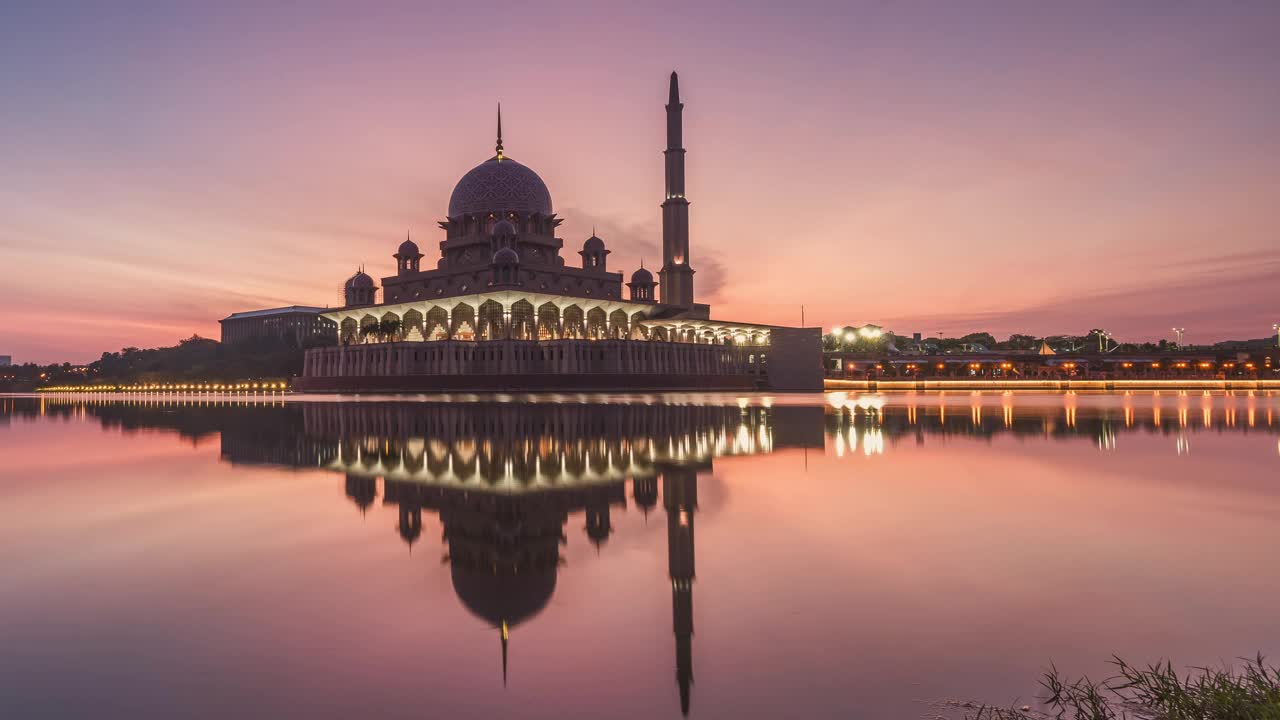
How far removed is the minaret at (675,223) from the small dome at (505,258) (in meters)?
24.5

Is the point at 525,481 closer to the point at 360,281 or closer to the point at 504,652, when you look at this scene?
the point at 504,652

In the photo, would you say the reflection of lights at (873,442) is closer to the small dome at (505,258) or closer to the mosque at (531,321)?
the mosque at (531,321)

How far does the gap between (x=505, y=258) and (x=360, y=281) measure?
98.2ft

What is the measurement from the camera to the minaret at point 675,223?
9956 centimetres

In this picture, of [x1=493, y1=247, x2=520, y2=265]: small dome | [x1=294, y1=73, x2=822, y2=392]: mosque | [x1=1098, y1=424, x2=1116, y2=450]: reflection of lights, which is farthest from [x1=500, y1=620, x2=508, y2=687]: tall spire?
[x1=493, y1=247, x2=520, y2=265]: small dome

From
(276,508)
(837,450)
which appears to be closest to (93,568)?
(276,508)

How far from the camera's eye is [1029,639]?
5.41 metres

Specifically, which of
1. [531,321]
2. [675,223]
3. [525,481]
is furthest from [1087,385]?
[525,481]

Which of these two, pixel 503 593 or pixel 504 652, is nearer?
pixel 504 652

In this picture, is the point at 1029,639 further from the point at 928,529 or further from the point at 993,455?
the point at 993,455

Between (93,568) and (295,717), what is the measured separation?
512 centimetres

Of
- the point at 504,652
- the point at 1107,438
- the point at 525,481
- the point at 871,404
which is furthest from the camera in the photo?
the point at 871,404

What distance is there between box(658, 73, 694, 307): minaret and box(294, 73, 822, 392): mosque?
0.50 ft

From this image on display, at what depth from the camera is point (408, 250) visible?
104 metres
